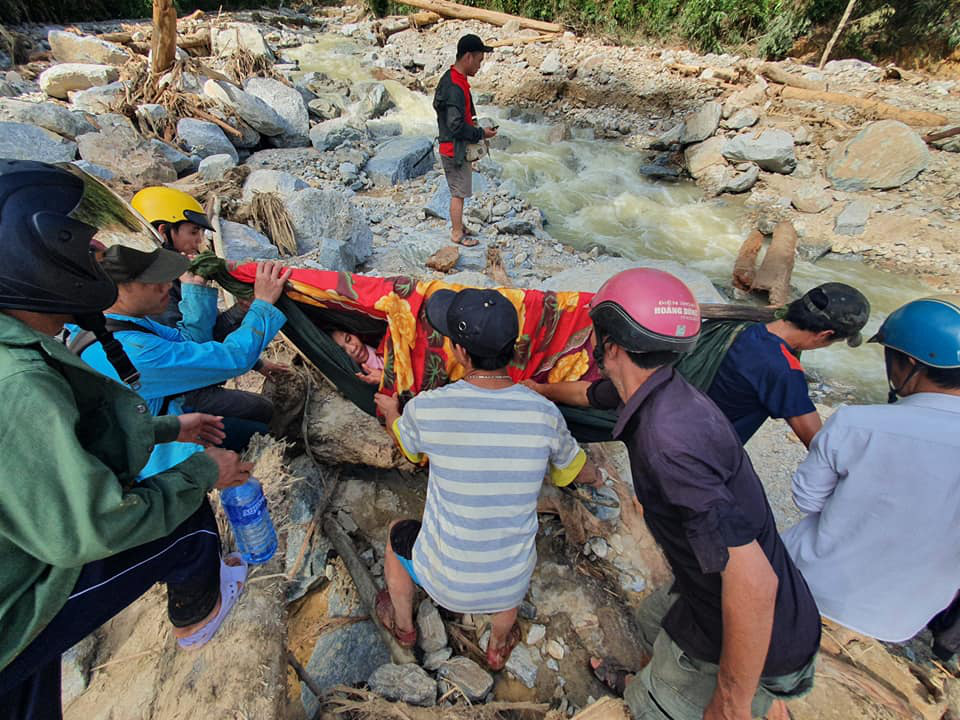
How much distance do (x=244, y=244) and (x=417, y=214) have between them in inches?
107

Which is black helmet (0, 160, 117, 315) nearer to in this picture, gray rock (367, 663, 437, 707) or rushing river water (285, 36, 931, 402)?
gray rock (367, 663, 437, 707)

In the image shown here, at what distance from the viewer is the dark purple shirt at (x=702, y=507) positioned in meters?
1.09

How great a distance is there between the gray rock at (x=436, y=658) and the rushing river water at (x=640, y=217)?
15.1ft

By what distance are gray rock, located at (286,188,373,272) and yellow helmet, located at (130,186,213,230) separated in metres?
1.91

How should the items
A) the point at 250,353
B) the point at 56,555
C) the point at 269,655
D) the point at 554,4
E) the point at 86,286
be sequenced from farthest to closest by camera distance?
the point at 554,4 < the point at 250,353 < the point at 269,655 < the point at 86,286 < the point at 56,555

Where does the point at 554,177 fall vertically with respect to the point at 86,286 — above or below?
below

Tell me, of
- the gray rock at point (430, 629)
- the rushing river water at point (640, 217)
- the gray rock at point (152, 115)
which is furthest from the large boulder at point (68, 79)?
the gray rock at point (430, 629)

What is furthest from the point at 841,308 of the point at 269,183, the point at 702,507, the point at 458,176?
the point at 269,183

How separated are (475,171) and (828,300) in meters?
6.32

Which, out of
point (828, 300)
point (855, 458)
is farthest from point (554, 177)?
point (855, 458)

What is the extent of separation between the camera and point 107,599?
1244 millimetres

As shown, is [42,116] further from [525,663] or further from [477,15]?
[477,15]

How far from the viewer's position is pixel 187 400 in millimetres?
2090

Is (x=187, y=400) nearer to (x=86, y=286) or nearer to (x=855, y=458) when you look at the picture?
(x=86, y=286)
